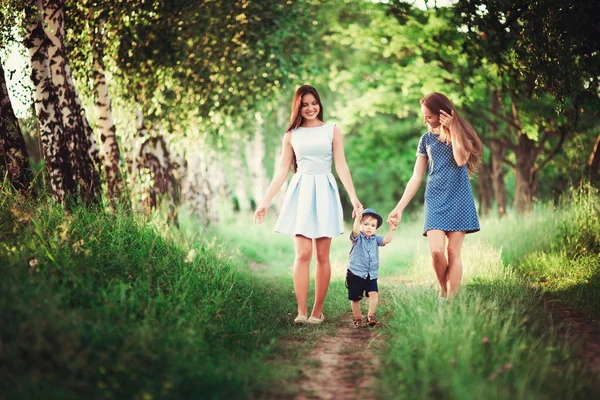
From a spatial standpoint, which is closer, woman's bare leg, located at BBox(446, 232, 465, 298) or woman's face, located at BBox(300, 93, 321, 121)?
woman's bare leg, located at BBox(446, 232, 465, 298)

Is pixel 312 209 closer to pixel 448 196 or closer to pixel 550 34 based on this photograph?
pixel 448 196

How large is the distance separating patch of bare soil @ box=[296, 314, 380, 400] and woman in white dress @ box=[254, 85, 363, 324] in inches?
29.2

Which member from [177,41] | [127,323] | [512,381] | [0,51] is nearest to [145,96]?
[177,41]

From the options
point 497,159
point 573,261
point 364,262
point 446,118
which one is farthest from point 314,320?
point 497,159

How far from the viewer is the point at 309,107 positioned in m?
6.25

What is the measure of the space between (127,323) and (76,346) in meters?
0.63

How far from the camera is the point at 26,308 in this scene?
12.5 ft

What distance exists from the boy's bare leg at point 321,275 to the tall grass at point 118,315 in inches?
16.1

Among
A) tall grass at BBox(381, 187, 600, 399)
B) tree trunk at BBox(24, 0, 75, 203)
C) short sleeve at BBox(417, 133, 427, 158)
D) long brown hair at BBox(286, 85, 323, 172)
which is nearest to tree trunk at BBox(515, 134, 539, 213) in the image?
tall grass at BBox(381, 187, 600, 399)

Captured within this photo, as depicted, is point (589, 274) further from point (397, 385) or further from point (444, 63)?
point (444, 63)

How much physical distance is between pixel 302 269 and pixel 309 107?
5.78ft

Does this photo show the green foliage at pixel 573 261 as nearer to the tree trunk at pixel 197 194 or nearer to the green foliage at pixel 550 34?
the green foliage at pixel 550 34

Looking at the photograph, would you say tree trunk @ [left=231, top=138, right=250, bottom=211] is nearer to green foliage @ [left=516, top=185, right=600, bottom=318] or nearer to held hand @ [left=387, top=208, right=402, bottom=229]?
green foliage @ [left=516, top=185, right=600, bottom=318]

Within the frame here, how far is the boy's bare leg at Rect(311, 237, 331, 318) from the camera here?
629 cm
